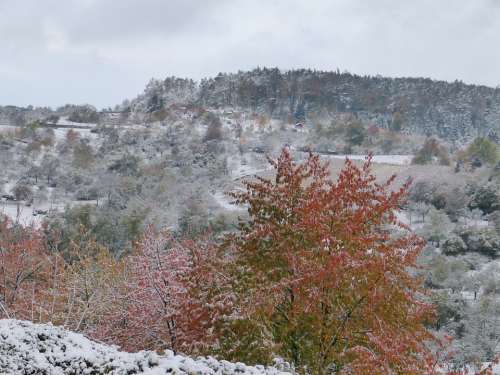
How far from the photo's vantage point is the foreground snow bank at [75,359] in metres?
5.29

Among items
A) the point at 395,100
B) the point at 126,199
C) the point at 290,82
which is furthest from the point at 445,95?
the point at 126,199

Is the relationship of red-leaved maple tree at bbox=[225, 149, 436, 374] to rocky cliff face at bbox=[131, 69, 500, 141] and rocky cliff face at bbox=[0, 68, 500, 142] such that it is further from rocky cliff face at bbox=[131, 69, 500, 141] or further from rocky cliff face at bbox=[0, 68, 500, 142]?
rocky cliff face at bbox=[131, 69, 500, 141]

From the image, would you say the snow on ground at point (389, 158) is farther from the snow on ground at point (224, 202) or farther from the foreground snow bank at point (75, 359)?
the foreground snow bank at point (75, 359)

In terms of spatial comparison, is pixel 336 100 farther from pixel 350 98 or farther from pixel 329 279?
pixel 329 279

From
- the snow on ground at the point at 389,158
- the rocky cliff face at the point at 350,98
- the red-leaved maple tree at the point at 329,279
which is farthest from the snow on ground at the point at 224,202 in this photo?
the rocky cliff face at the point at 350,98

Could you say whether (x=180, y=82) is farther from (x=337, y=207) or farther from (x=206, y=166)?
(x=337, y=207)

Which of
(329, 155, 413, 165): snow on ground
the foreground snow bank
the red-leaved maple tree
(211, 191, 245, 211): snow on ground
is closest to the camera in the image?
the foreground snow bank

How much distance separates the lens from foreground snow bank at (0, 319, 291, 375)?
5.29 m

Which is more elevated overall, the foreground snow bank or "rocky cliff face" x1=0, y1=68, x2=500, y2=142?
"rocky cliff face" x1=0, y1=68, x2=500, y2=142

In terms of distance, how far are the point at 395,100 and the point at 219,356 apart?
113 metres

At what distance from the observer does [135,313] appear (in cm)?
1041

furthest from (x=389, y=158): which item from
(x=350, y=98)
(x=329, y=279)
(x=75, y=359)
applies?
(x=75, y=359)

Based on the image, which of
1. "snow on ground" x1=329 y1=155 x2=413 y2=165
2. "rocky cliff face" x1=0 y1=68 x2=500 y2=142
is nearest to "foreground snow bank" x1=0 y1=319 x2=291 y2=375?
"snow on ground" x1=329 y1=155 x2=413 y2=165

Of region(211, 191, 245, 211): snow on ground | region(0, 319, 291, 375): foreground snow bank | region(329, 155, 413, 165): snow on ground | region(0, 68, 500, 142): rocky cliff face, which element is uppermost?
region(0, 68, 500, 142): rocky cliff face
